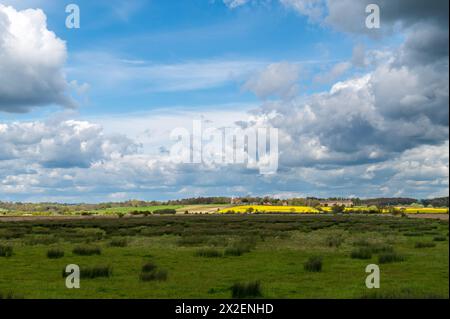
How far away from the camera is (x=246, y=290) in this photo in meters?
18.1

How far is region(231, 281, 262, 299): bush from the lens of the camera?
17891 mm

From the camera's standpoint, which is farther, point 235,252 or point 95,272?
point 235,252

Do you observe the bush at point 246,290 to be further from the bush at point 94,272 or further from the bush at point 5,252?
the bush at point 5,252

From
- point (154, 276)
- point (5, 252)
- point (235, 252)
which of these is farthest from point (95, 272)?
point (5, 252)

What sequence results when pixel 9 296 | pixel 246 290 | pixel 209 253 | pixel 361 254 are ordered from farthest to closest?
pixel 209 253
pixel 361 254
pixel 246 290
pixel 9 296

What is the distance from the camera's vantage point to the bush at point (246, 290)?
1789 centimetres

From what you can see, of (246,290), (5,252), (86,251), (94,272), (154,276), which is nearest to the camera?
(246,290)

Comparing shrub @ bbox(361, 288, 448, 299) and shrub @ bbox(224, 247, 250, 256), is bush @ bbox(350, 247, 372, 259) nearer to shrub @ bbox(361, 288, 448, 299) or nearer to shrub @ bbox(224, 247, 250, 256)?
shrub @ bbox(224, 247, 250, 256)

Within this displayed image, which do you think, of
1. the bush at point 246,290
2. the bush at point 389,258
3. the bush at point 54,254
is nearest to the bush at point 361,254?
the bush at point 389,258

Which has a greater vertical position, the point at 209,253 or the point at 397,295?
the point at 397,295

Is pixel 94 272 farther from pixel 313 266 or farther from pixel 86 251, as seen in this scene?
pixel 313 266
